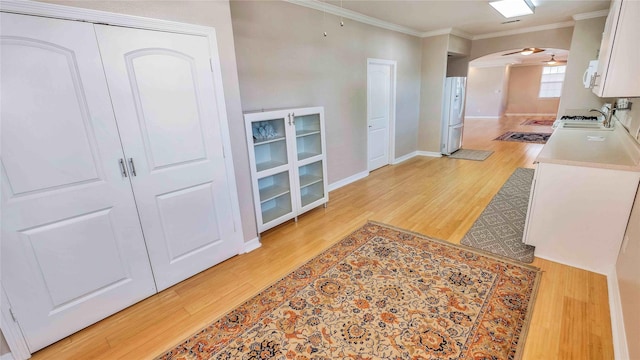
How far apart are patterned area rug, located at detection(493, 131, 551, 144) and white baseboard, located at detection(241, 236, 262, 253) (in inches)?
313

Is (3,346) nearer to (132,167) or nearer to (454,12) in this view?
(132,167)

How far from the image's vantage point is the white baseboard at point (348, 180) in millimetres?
4670

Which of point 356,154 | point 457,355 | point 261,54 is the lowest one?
point 457,355

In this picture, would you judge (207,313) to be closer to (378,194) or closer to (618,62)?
(378,194)

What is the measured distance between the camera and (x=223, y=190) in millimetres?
2637

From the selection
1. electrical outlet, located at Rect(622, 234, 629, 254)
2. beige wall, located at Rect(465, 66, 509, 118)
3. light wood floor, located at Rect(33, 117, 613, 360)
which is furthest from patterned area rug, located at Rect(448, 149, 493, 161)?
beige wall, located at Rect(465, 66, 509, 118)

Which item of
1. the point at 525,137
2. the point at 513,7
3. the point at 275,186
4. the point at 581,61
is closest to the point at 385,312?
the point at 275,186

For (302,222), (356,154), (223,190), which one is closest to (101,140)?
(223,190)

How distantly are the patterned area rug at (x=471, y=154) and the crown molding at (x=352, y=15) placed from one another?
274cm

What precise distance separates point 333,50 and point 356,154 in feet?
5.61

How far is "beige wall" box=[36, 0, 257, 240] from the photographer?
75.6 inches

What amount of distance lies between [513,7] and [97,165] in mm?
5420

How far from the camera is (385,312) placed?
2.04 m

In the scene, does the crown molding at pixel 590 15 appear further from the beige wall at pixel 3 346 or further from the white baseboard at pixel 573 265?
the beige wall at pixel 3 346
